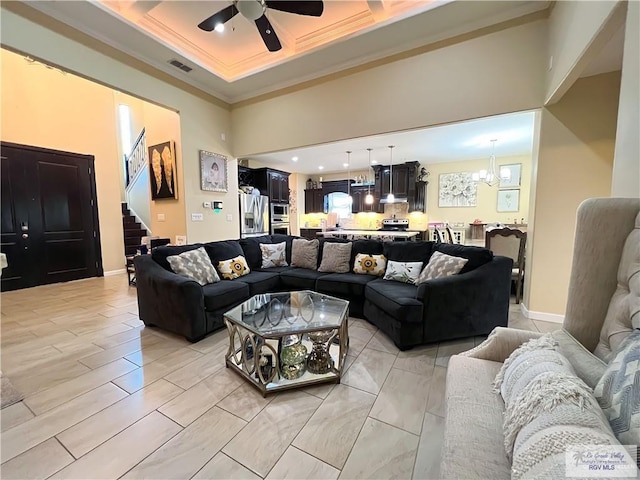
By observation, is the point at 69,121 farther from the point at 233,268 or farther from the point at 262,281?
the point at 262,281

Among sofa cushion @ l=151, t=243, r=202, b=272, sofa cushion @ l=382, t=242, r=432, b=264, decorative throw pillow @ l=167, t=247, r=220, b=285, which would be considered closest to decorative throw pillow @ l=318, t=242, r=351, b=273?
sofa cushion @ l=382, t=242, r=432, b=264

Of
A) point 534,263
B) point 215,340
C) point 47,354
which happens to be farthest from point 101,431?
point 534,263

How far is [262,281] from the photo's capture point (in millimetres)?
3344

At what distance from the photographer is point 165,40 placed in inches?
135

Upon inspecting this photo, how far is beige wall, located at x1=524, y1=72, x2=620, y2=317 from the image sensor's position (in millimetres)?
2768

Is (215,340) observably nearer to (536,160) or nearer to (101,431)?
(101,431)

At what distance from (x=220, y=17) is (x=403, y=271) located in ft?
10.7

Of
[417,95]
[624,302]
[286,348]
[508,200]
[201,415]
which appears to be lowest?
[201,415]

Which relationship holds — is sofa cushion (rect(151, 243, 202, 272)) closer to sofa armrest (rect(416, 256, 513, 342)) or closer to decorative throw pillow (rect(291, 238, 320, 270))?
decorative throw pillow (rect(291, 238, 320, 270))

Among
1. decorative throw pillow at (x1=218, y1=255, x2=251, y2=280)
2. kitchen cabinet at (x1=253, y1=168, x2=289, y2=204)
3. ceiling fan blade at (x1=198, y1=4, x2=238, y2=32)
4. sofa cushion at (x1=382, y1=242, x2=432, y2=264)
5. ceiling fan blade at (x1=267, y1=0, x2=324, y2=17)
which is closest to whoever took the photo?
ceiling fan blade at (x1=267, y1=0, x2=324, y2=17)

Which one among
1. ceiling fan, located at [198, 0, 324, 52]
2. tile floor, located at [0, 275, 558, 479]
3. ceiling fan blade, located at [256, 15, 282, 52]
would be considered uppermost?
ceiling fan, located at [198, 0, 324, 52]

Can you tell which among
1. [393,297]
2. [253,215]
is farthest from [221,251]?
[253,215]

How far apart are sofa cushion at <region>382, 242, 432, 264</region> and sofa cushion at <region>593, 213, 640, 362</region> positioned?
2.07 meters

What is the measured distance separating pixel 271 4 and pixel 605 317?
131 inches
